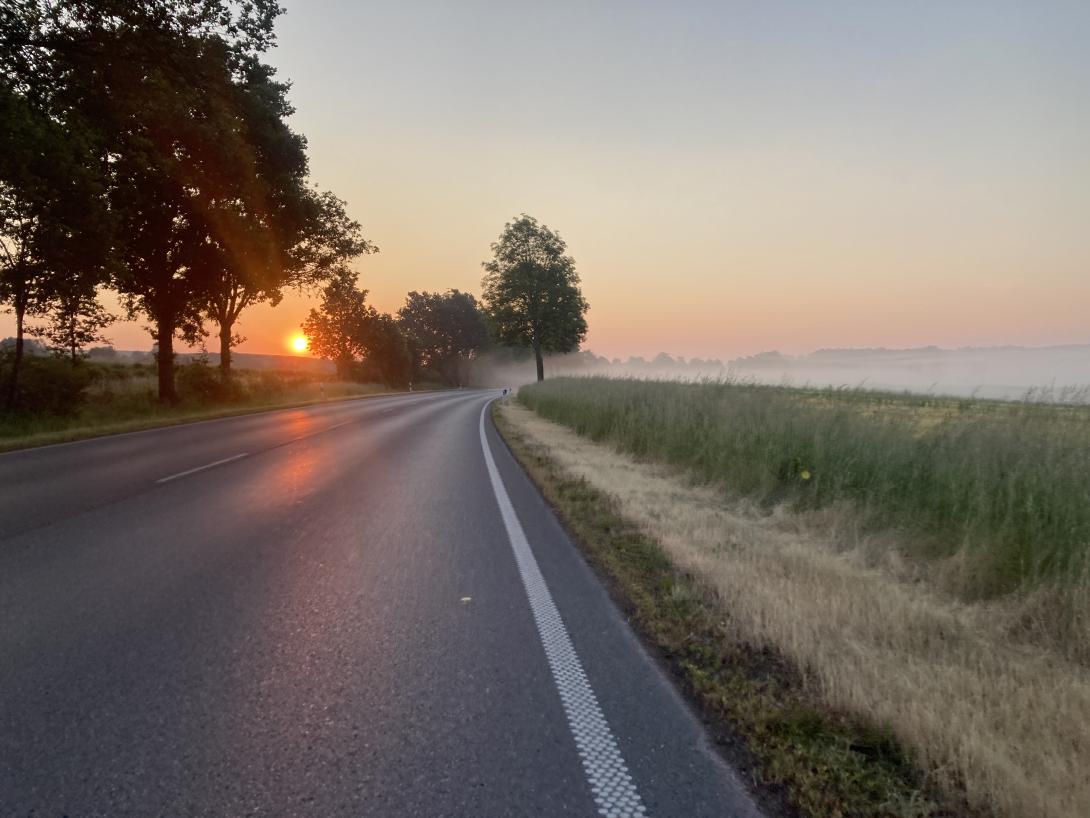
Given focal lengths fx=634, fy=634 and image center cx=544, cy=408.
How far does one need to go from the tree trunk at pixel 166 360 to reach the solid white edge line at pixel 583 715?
73.7 feet

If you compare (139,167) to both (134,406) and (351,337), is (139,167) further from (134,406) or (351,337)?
(351,337)

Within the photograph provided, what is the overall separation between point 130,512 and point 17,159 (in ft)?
36.2

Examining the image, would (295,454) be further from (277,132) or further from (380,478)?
(277,132)

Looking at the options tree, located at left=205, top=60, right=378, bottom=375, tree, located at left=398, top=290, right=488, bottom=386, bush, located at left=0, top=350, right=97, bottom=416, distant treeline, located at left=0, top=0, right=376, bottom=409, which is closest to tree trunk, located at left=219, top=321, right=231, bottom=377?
tree, located at left=205, top=60, right=378, bottom=375

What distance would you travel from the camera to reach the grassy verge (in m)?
2.31

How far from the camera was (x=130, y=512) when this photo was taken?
6.82 metres

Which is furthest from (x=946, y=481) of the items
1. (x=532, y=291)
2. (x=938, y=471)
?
(x=532, y=291)

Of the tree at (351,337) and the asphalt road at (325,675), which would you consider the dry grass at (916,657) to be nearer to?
the asphalt road at (325,675)

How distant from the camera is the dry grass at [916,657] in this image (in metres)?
2.39

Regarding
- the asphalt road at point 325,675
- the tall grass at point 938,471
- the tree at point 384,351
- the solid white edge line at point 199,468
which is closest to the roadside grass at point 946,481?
the tall grass at point 938,471

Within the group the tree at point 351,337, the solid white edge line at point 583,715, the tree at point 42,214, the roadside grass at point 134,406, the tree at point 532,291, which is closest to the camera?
the solid white edge line at point 583,715

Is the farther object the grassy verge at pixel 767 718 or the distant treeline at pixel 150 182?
the distant treeline at pixel 150 182

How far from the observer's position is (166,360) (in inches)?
909

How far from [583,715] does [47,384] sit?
20.3 metres
